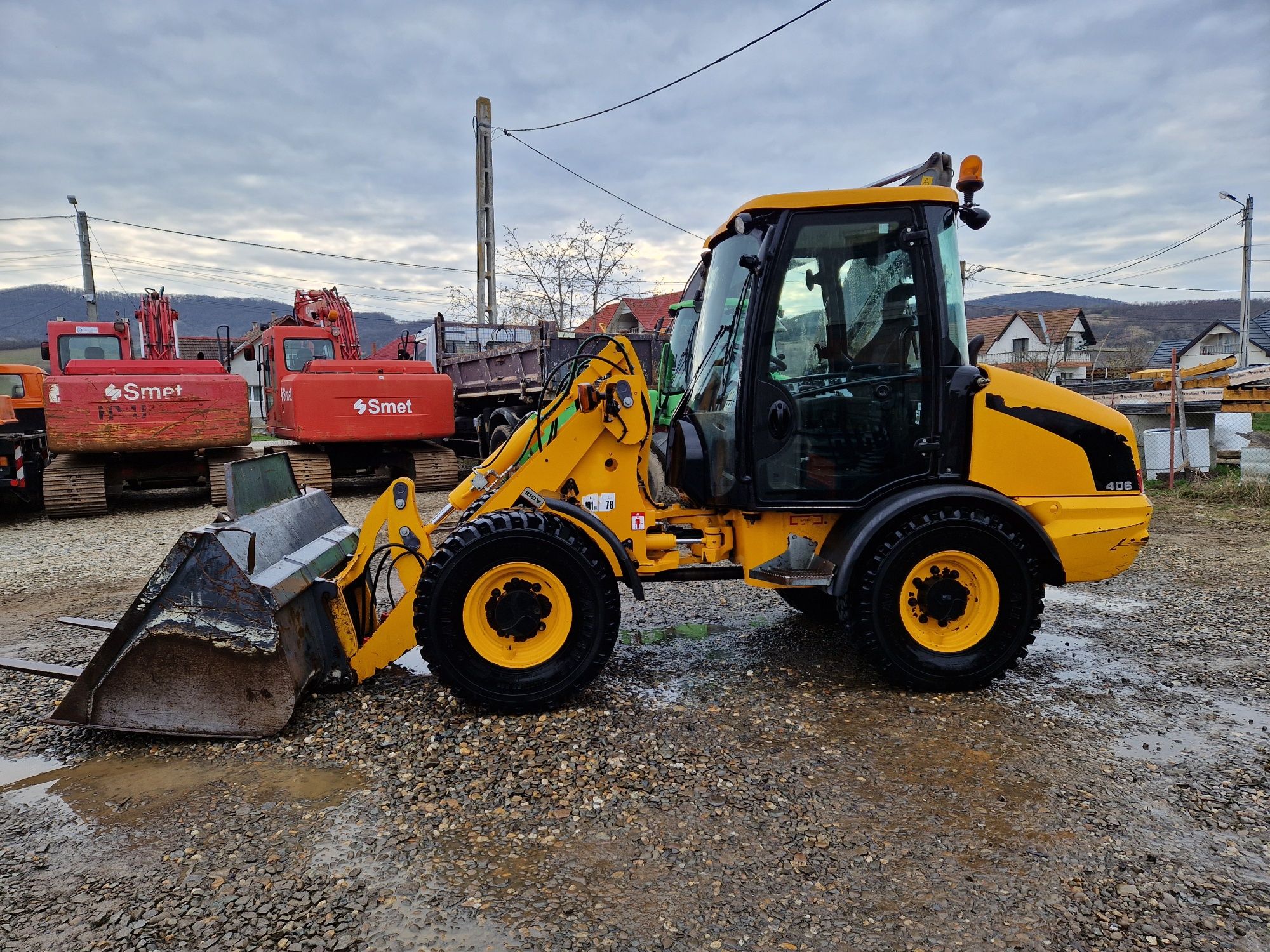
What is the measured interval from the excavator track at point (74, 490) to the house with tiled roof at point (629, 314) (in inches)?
342

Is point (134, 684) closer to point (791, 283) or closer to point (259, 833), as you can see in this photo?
point (259, 833)

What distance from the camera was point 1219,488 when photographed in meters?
9.35

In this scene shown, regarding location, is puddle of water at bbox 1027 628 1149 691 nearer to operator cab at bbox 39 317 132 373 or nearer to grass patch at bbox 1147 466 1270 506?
grass patch at bbox 1147 466 1270 506

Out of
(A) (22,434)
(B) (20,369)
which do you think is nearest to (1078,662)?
(A) (22,434)

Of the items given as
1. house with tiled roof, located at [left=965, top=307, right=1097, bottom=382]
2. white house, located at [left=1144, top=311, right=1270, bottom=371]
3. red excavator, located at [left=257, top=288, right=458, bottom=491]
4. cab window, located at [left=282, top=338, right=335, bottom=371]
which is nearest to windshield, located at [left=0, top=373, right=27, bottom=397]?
red excavator, located at [left=257, top=288, right=458, bottom=491]

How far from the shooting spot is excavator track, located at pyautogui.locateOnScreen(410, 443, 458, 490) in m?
11.1

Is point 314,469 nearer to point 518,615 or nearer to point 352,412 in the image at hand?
point 352,412

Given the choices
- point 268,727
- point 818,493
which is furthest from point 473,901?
point 818,493

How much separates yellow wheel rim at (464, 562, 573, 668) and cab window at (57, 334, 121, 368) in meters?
11.1

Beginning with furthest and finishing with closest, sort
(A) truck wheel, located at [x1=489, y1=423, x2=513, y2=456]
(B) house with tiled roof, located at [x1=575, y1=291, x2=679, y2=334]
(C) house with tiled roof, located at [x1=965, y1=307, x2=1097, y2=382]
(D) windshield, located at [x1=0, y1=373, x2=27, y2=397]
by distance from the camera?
(C) house with tiled roof, located at [x1=965, y1=307, x2=1097, y2=382], (B) house with tiled roof, located at [x1=575, y1=291, x2=679, y2=334], (D) windshield, located at [x1=0, y1=373, x2=27, y2=397], (A) truck wheel, located at [x1=489, y1=423, x2=513, y2=456]

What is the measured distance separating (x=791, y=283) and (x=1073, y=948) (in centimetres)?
271

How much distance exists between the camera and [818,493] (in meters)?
3.76

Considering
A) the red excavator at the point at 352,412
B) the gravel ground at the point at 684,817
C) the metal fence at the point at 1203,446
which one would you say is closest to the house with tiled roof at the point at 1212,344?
the metal fence at the point at 1203,446

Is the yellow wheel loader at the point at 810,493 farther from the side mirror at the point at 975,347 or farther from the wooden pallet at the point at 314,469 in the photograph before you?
the wooden pallet at the point at 314,469
